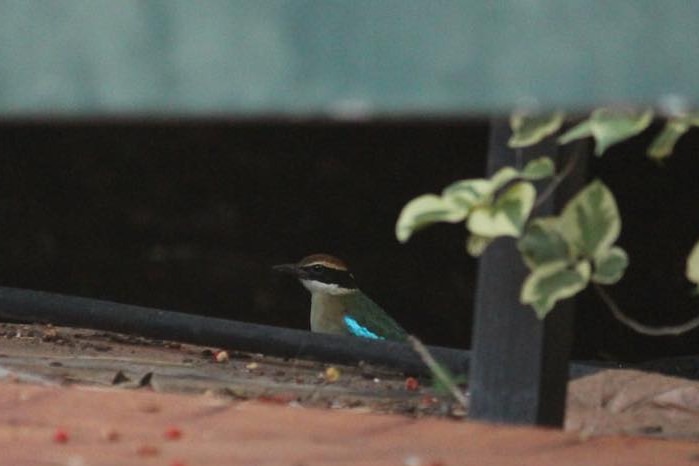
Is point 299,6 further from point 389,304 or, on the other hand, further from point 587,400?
point 389,304

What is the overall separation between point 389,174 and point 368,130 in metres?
0.35

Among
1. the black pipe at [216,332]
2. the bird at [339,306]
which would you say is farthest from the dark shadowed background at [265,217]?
the black pipe at [216,332]

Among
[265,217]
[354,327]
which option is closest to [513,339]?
[354,327]

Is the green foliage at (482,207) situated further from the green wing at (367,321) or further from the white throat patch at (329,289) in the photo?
the white throat patch at (329,289)

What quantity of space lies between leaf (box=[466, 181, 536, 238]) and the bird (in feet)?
11.4

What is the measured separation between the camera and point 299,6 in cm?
181

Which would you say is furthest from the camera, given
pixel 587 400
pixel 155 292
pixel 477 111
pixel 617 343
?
pixel 155 292

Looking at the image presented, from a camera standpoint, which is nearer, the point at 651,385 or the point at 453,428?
the point at 453,428

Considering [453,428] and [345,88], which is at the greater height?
[345,88]

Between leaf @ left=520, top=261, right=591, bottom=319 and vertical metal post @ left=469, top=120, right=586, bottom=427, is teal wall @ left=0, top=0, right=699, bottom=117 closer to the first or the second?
leaf @ left=520, top=261, right=591, bottom=319

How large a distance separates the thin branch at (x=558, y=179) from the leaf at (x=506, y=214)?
0.18 m

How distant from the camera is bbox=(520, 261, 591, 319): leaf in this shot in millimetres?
2711

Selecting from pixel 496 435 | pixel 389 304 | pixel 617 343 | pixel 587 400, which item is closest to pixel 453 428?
pixel 496 435

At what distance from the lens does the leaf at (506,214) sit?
8.64ft
